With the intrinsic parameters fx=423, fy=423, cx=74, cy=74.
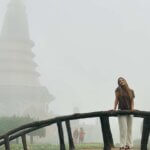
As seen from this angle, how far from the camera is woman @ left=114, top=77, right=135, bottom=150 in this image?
428 centimetres

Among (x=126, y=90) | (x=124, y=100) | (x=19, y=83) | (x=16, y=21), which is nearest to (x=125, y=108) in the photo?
(x=124, y=100)

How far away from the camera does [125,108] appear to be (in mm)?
4402

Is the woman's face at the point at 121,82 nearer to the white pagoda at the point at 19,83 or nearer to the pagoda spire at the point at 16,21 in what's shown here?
the white pagoda at the point at 19,83

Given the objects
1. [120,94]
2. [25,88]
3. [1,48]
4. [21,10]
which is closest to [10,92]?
[25,88]

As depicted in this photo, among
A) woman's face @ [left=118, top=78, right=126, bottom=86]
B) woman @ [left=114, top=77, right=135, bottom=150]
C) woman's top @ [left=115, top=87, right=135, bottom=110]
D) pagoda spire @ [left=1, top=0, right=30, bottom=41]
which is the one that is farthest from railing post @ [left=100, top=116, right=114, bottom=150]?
pagoda spire @ [left=1, top=0, right=30, bottom=41]

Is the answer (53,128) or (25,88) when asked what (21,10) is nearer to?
(25,88)

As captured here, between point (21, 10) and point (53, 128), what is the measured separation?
38639 mm

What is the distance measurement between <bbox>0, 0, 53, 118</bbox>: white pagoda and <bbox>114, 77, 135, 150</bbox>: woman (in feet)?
271

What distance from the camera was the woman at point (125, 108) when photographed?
4281mm

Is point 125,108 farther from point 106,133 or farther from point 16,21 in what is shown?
point 16,21

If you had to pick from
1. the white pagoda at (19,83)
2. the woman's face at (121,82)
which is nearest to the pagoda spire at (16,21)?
the white pagoda at (19,83)

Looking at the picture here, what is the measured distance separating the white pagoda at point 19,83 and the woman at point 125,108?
271ft

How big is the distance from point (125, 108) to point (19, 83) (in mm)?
87186

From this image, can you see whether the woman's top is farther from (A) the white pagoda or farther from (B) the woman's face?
(A) the white pagoda
